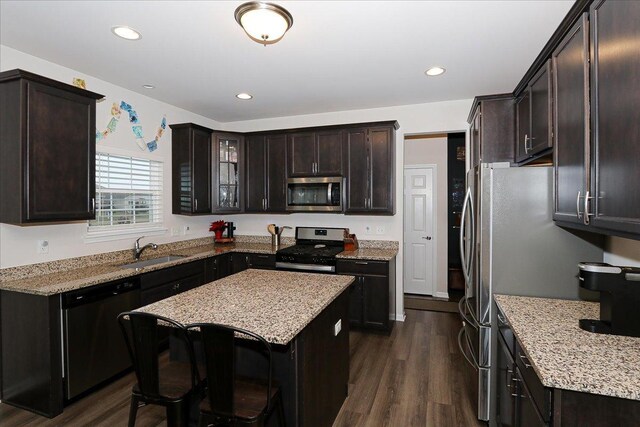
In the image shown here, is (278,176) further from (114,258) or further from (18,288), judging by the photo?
(18,288)

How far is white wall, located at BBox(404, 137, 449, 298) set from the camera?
212 inches

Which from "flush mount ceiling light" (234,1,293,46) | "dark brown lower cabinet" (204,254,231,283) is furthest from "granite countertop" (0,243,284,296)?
"flush mount ceiling light" (234,1,293,46)

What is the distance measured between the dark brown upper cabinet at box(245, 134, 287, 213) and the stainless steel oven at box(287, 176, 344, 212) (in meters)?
0.13

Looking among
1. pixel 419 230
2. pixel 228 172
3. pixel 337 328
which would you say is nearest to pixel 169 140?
pixel 228 172

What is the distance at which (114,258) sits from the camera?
351 centimetres

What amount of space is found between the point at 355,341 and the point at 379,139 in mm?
2383

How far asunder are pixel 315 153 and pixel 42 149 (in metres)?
2.79

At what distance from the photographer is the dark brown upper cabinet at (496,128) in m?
3.24

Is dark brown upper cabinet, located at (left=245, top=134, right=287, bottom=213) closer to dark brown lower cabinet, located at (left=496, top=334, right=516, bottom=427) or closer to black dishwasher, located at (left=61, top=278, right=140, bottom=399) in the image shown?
black dishwasher, located at (left=61, top=278, right=140, bottom=399)

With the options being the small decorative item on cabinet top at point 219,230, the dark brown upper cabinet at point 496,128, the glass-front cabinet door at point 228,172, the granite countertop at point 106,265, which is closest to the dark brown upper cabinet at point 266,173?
the glass-front cabinet door at point 228,172

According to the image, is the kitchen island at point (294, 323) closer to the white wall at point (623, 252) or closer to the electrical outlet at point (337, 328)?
the electrical outlet at point (337, 328)

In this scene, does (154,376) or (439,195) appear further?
(439,195)

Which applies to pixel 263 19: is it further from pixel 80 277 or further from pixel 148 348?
pixel 80 277

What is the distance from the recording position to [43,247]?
9.53 feet
